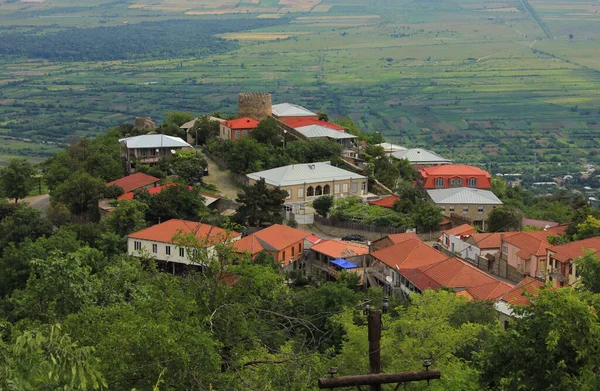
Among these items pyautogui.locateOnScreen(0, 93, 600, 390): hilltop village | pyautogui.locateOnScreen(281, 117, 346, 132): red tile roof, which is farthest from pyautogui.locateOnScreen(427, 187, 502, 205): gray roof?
pyautogui.locateOnScreen(281, 117, 346, 132): red tile roof

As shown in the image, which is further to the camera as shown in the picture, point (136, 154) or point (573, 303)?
point (136, 154)

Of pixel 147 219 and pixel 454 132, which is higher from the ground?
pixel 147 219

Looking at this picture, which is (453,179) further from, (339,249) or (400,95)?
(400,95)

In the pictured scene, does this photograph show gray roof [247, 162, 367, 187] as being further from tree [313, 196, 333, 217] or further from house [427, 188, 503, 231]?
house [427, 188, 503, 231]

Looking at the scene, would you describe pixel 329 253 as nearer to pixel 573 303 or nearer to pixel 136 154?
pixel 136 154

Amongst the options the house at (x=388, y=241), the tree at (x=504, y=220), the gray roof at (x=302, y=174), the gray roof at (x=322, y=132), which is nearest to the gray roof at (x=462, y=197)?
the tree at (x=504, y=220)

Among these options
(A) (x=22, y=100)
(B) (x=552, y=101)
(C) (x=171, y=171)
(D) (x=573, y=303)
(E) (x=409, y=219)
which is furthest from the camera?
(A) (x=22, y=100)

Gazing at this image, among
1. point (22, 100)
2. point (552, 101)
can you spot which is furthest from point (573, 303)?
point (22, 100)

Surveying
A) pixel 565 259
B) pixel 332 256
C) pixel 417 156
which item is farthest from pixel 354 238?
pixel 417 156
